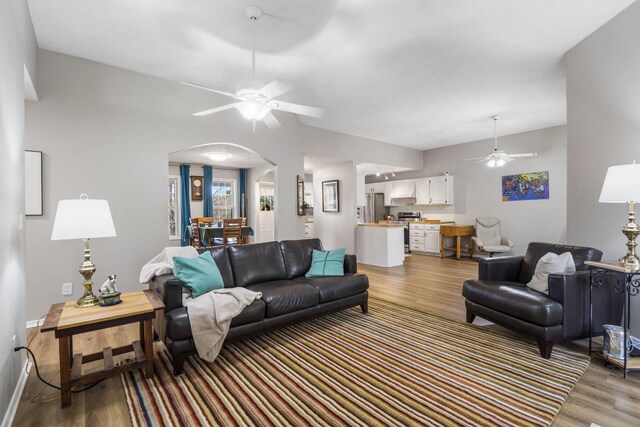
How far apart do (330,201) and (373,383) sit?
5297 mm

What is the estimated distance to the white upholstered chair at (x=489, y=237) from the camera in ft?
Result: 21.9

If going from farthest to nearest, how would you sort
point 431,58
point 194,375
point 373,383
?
point 431,58 < point 194,375 < point 373,383

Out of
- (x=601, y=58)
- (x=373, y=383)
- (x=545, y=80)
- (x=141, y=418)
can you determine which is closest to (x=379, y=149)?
(x=545, y=80)

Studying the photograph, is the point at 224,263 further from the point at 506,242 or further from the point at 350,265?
the point at 506,242

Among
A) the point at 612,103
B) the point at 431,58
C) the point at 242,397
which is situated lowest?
the point at 242,397

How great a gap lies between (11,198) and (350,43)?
2.98 m

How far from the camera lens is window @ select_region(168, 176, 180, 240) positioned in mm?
7816

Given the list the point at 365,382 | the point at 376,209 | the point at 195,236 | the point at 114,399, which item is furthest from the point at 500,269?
the point at 376,209

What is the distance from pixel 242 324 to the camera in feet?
8.50

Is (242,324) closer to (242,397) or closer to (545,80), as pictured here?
(242,397)

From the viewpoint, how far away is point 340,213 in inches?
278

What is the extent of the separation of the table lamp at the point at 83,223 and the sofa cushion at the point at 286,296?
131 centimetres

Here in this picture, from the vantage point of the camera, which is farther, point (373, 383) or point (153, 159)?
point (153, 159)

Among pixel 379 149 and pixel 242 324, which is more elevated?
pixel 379 149
